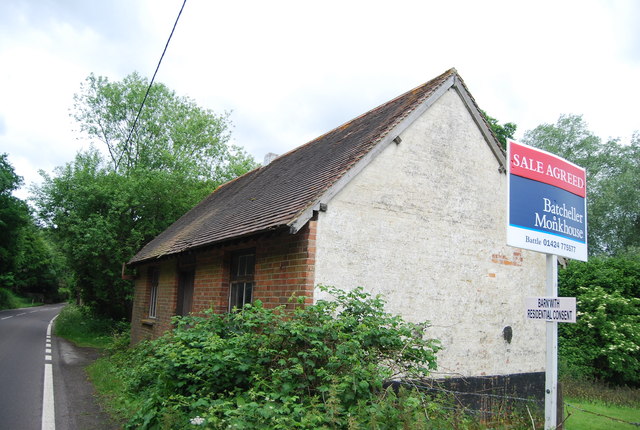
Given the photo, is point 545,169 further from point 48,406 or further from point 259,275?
point 48,406

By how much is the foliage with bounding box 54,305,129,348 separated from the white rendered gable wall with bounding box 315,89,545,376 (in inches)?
478

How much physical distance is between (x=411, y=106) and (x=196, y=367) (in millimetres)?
5540

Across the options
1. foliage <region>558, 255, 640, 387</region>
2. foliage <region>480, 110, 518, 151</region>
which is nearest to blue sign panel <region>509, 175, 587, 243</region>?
foliage <region>558, 255, 640, 387</region>

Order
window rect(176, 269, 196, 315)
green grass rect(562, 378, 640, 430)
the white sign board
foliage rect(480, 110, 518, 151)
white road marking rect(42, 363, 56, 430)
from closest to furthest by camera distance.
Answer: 1. the white sign board
2. white road marking rect(42, 363, 56, 430)
3. green grass rect(562, 378, 640, 430)
4. window rect(176, 269, 196, 315)
5. foliage rect(480, 110, 518, 151)

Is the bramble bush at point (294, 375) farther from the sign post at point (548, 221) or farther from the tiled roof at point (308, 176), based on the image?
the tiled roof at point (308, 176)

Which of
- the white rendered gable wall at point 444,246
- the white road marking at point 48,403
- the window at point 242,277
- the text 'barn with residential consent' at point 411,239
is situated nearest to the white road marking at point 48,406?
the white road marking at point 48,403

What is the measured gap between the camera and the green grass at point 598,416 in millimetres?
8305

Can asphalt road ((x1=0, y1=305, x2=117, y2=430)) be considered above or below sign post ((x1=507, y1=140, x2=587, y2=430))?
below

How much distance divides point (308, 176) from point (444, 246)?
2845 millimetres

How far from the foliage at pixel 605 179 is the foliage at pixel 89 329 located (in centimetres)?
2772

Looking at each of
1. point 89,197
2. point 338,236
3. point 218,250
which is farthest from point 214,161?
point 338,236

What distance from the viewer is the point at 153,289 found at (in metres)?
14.8

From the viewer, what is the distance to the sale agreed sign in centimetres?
525

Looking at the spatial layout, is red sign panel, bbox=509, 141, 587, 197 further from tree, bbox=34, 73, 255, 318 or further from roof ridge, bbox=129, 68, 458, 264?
tree, bbox=34, 73, 255, 318
